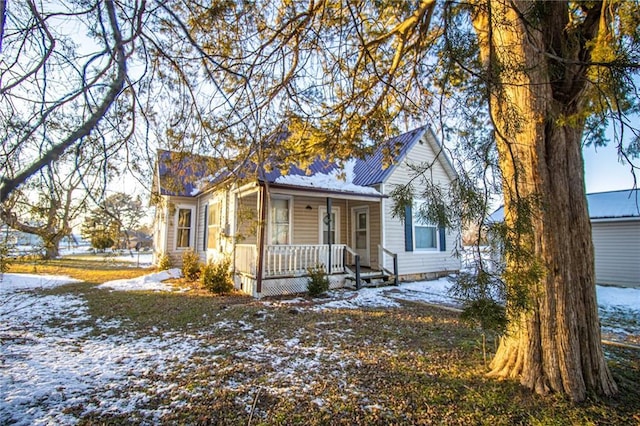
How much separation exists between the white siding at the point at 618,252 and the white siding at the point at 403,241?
17.7ft

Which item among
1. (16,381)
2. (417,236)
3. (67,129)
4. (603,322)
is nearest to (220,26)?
(67,129)

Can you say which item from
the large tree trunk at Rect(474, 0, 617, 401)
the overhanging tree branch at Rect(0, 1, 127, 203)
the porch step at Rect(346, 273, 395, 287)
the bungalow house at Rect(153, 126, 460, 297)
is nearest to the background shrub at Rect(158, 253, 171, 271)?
the bungalow house at Rect(153, 126, 460, 297)

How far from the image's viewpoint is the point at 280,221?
32.8 feet

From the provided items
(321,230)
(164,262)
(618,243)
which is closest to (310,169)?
(321,230)

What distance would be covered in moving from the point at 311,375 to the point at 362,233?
8244mm

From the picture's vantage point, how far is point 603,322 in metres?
6.22

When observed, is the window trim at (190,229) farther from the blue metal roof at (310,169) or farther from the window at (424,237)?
the window at (424,237)

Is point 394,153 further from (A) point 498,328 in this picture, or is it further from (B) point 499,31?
(A) point 498,328

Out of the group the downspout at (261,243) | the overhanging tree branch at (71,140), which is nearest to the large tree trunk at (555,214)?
the overhanging tree branch at (71,140)

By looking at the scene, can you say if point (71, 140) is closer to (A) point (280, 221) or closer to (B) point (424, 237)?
(A) point (280, 221)

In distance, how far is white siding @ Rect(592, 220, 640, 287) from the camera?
1125cm

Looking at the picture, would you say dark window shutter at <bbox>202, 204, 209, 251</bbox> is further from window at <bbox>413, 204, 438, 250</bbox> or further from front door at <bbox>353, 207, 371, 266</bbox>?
window at <bbox>413, 204, 438, 250</bbox>

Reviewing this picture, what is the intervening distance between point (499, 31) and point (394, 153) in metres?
2.09

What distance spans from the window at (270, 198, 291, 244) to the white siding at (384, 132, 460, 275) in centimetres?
336
